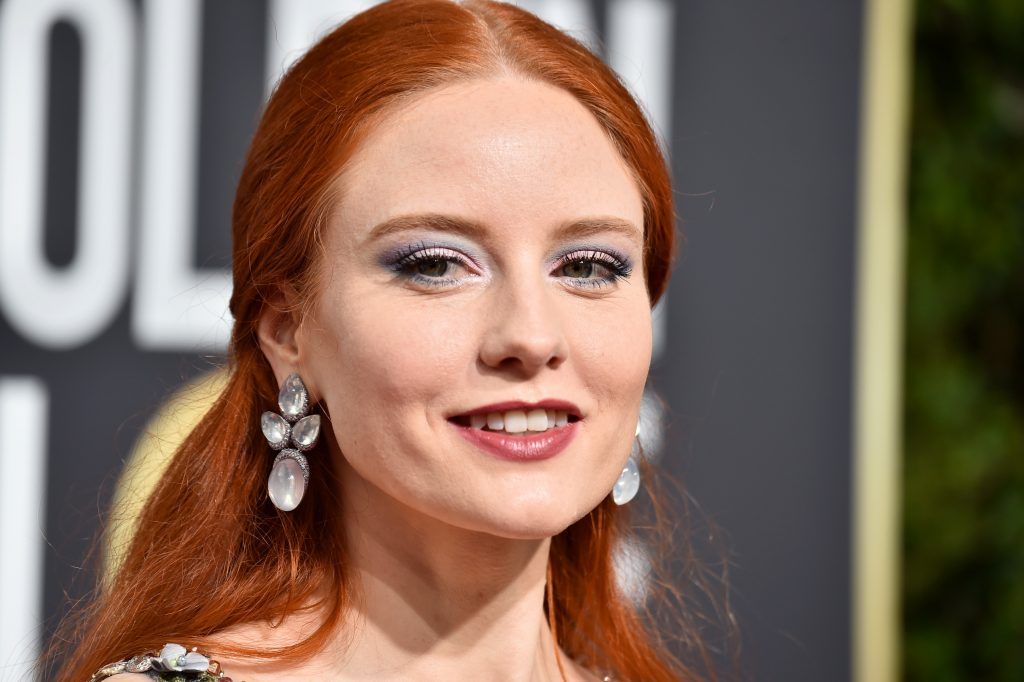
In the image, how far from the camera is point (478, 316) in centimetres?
135

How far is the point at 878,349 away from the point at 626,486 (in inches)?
43.4

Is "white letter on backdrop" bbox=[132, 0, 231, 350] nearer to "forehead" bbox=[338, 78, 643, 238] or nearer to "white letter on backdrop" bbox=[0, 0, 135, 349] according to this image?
"white letter on backdrop" bbox=[0, 0, 135, 349]

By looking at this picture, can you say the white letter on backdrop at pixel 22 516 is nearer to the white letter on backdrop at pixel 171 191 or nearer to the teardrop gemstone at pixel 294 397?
the white letter on backdrop at pixel 171 191

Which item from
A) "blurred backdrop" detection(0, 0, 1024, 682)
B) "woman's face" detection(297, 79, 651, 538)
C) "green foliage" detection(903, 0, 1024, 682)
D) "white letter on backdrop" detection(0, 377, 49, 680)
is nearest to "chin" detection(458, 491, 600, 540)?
"woman's face" detection(297, 79, 651, 538)

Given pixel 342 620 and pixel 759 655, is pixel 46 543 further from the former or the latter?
pixel 759 655

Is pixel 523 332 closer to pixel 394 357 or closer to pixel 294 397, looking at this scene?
pixel 394 357

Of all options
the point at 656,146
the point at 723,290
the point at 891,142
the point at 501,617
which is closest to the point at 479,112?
the point at 656,146

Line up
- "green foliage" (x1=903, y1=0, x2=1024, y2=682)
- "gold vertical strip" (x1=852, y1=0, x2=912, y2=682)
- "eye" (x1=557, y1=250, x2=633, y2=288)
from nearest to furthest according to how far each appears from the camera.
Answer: "eye" (x1=557, y1=250, x2=633, y2=288)
"gold vertical strip" (x1=852, y1=0, x2=912, y2=682)
"green foliage" (x1=903, y1=0, x2=1024, y2=682)

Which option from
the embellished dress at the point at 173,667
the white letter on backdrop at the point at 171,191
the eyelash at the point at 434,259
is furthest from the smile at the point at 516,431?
the white letter on backdrop at the point at 171,191

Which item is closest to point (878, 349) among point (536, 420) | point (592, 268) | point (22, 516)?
point (592, 268)

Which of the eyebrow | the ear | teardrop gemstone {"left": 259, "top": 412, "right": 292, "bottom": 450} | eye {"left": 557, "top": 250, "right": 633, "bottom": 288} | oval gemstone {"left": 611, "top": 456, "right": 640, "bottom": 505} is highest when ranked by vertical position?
the eyebrow

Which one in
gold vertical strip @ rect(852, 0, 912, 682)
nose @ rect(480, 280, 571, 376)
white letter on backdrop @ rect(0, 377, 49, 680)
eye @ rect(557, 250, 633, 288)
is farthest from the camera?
gold vertical strip @ rect(852, 0, 912, 682)

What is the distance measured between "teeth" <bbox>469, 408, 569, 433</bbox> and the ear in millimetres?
249

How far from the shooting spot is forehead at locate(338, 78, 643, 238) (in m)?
1.37
